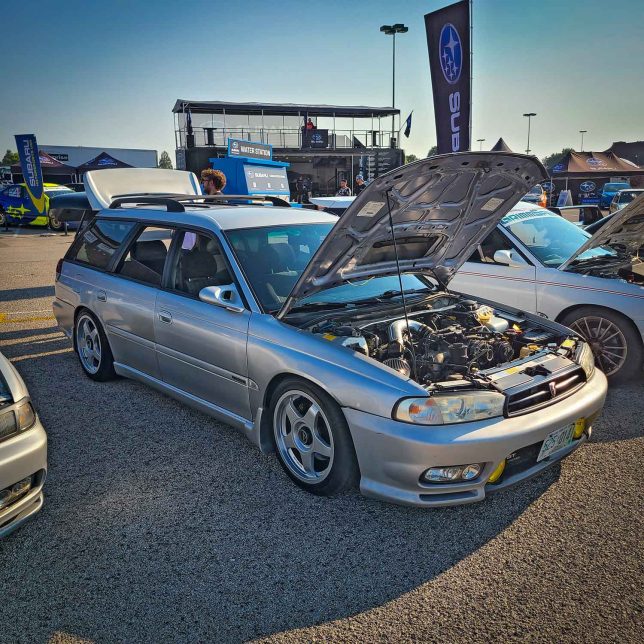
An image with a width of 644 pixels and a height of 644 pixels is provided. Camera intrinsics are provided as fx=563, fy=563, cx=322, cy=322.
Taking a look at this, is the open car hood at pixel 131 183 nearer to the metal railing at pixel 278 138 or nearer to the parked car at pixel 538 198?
the parked car at pixel 538 198

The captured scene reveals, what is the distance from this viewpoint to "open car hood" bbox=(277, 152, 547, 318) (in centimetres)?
322

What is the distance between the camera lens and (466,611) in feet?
7.70

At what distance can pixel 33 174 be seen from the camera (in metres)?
23.0

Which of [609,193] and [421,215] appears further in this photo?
[609,193]

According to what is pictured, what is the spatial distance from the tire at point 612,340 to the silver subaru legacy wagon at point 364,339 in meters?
1.30

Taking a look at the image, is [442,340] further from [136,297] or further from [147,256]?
[147,256]

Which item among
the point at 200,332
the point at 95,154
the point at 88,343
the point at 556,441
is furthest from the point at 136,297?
the point at 95,154

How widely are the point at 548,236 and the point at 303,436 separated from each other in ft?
12.9

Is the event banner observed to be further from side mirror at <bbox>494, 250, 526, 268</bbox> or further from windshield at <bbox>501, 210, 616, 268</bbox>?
side mirror at <bbox>494, 250, 526, 268</bbox>

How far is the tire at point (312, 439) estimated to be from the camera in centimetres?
299

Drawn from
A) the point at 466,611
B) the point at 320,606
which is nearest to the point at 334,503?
the point at 320,606

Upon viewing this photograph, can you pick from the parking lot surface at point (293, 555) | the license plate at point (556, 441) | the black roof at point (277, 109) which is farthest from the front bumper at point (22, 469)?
the black roof at point (277, 109)

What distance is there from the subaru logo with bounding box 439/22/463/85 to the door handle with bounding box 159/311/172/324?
7.01 meters

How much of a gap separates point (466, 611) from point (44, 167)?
3764 cm
